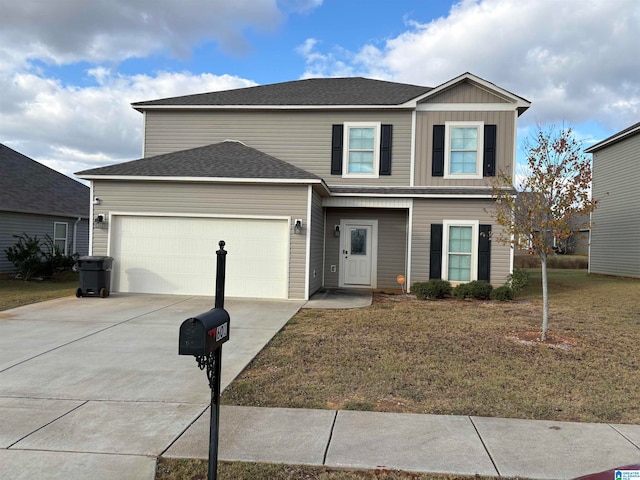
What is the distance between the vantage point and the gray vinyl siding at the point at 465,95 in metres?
13.2

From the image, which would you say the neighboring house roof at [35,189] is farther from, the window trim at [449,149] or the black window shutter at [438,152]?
the window trim at [449,149]

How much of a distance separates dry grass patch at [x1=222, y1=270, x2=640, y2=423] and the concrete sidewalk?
26cm

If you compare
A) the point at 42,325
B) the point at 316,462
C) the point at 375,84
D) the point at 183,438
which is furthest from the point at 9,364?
the point at 375,84

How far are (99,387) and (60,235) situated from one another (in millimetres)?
16538

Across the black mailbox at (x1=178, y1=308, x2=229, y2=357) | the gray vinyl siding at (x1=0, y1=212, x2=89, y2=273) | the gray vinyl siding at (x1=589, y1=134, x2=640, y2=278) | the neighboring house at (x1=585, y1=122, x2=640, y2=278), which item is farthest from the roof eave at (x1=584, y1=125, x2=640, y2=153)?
the gray vinyl siding at (x1=0, y1=212, x2=89, y2=273)

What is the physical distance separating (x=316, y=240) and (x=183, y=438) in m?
9.25

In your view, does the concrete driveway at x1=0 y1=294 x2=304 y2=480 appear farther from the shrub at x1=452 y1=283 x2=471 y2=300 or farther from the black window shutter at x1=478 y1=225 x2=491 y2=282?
the black window shutter at x1=478 y1=225 x2=491 y2=282

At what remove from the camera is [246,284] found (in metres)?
11.7

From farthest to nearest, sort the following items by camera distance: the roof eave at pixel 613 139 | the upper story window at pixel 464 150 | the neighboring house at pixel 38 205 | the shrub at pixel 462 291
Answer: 1. the roof eave at pixel 613 139
2. the neighboring house at pixel 38 205
3. the upper story window at pixel 464 150
4. the shrub at pixel 462 291

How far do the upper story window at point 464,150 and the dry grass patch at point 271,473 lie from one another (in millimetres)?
11097

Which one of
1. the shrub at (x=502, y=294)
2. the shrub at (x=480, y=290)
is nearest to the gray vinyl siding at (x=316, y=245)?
the shrub at (x=480, y=290)

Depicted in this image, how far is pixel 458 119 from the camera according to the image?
13.3m

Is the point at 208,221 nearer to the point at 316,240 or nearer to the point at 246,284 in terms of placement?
the point at 246,284

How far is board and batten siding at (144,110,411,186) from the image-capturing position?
535 inches
